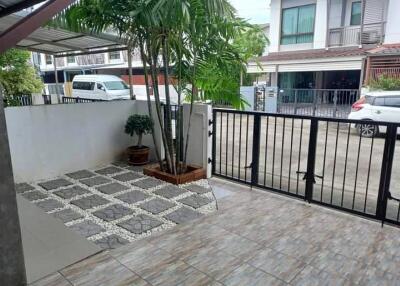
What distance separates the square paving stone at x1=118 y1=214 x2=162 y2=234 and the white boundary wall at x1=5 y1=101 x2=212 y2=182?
5.00ft

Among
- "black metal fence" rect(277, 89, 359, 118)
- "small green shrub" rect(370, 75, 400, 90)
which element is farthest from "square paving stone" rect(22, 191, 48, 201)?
"small green shrub" rect(370, 75, 400, 90)

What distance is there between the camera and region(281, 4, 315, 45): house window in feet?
43.5

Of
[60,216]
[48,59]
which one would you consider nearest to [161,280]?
[60,216]

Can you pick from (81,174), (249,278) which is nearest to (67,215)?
(81,174)

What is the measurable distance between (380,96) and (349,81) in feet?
22.6

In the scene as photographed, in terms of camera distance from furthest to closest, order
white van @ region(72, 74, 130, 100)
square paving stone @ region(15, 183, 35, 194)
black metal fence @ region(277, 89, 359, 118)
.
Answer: white van @ region(72, 74, 130, 100) < black metal fence @ region(277, 89, 359, 118) < square paving stone @ region(15, 183, 35, 194)

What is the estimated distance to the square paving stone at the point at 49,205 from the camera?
3.40 metres

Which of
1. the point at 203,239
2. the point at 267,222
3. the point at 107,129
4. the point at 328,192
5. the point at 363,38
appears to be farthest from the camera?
the point at 363,38

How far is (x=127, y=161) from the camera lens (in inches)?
209

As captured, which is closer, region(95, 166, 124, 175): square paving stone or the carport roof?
region(95, 166, 124, 175): square paving stone

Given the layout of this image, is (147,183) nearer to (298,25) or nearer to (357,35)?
(357,35)

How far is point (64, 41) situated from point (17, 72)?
9.03 ft

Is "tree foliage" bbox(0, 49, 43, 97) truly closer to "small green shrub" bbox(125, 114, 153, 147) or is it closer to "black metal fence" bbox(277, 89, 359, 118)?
"small green shrub" bbox(125, 114, 153, 147)

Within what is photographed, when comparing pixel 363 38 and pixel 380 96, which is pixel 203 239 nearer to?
pixel 380 96
